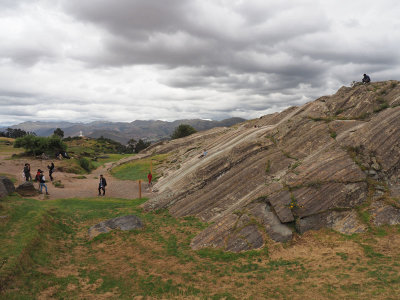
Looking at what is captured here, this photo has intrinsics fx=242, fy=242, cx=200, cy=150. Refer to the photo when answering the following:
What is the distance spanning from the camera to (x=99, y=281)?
18516mm

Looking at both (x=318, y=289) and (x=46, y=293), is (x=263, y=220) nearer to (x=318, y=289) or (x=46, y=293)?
(x=318, y=289)

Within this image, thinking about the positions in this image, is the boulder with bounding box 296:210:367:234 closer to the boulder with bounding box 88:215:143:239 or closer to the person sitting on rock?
the boulder with bounding box 88:215:143:239

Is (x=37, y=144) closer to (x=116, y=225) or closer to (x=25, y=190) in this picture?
(x=25, y=190)

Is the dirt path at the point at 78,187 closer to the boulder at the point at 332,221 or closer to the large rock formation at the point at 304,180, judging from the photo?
the large rock formation at the point at 304,180

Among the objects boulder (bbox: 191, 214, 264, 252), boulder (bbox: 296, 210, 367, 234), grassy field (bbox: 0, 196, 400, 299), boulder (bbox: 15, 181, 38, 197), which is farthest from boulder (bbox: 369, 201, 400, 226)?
boulder (bbox: 15, 181, 38, 197)

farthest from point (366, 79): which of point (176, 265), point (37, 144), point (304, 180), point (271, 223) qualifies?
point (37, 144)

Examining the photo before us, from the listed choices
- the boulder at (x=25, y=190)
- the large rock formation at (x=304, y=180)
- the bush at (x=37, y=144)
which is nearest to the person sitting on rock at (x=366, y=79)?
the large rock formation at (x=304, y=180)

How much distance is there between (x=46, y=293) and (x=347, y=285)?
19967 mm

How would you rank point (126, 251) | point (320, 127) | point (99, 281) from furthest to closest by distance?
point (320, 127), point (126, 251), point (99, 281)

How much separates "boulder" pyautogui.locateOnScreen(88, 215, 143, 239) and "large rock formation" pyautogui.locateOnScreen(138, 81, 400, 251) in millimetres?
6053

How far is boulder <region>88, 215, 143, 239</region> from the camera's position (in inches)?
1049

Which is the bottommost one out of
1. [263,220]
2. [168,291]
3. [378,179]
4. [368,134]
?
[168,291]

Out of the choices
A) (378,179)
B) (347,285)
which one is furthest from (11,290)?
(378,179)

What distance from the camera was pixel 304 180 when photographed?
26.3 meters
